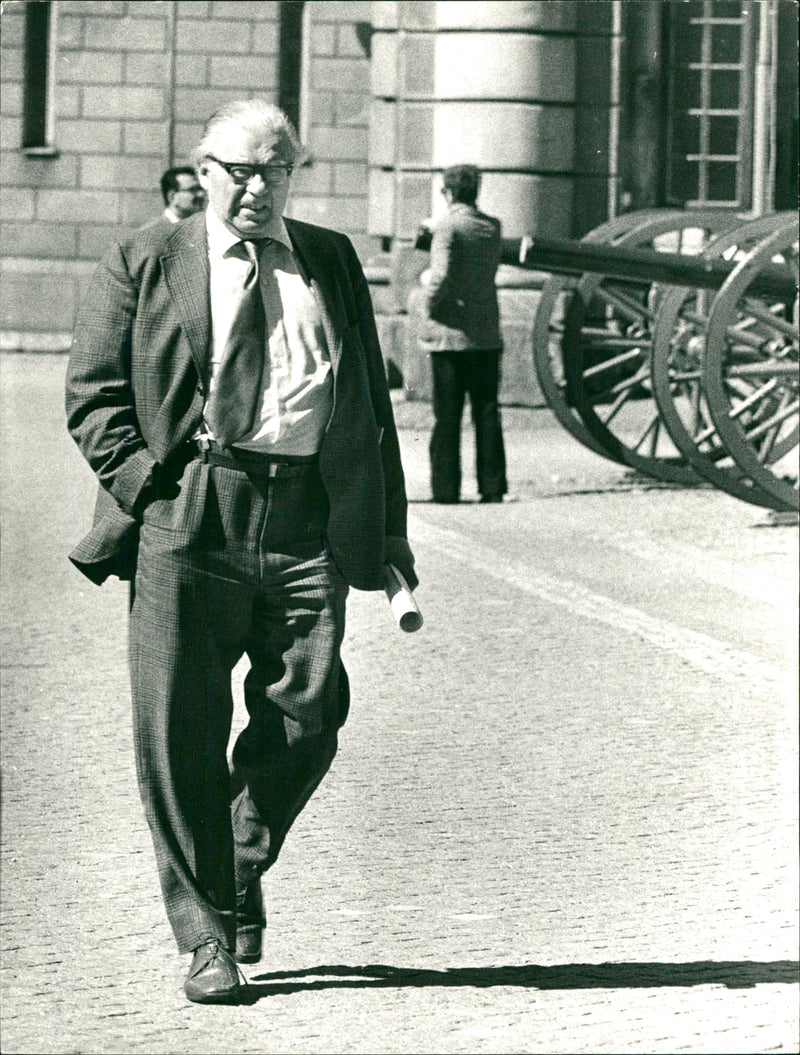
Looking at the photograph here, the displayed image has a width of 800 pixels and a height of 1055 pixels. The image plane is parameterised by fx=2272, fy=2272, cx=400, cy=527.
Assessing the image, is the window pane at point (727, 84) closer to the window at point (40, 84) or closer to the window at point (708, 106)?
the window at point (708, 106)

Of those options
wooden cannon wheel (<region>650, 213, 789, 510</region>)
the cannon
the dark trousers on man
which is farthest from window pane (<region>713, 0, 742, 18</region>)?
the dark trousers on man

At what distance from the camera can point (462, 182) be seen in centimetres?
1174

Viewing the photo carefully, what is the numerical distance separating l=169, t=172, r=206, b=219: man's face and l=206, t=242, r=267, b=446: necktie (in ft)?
20.6

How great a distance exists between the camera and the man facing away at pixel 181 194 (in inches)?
418

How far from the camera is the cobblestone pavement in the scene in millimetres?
4262

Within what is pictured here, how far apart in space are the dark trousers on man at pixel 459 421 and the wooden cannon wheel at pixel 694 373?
96 cm

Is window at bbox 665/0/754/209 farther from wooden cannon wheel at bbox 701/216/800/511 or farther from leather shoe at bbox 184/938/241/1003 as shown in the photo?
leather shoe at bbox 184/938/241/1003

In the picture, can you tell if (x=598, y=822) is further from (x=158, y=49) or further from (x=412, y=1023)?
(x=158, y=49)

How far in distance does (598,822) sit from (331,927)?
109 centimetres

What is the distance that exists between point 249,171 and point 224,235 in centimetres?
15

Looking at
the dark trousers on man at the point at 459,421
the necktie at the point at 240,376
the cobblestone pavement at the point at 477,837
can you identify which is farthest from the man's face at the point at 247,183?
the dark trousers on man at the point at 459,421

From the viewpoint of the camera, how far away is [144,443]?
4277 mm

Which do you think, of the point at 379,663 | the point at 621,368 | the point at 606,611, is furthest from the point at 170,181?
the point at 379,663

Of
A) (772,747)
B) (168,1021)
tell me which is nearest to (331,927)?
(168,1021)
